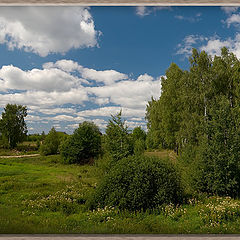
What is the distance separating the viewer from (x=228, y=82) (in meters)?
7.78

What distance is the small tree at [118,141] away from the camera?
16.3 ft

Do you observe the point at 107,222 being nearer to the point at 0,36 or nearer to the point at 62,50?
the point at 62,50

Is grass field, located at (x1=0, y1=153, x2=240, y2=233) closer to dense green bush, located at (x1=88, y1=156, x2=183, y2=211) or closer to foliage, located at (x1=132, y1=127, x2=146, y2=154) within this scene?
dense green bush, located at (x1=88, y1=156, x2=183, y2=211)

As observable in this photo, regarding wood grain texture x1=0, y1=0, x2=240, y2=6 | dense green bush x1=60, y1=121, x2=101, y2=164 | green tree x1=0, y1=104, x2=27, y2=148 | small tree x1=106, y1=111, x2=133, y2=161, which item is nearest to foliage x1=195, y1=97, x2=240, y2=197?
small tree x1=106, y1=111, x2=133, y2=161

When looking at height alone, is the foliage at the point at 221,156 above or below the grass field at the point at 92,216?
above

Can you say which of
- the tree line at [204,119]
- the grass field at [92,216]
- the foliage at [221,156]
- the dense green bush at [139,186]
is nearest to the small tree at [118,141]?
the dense green bush at [139,186]

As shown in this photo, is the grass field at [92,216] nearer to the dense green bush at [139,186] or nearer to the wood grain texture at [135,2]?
the dense green bush at [139,186]

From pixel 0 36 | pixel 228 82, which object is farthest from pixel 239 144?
pixel 0 36

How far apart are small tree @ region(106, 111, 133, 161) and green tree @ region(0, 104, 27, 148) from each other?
1925mm

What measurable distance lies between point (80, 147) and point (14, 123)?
5673 millimetres

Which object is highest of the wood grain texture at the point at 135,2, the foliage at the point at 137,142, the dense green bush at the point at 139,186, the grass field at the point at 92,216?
the wood grain texture at the point at 135,2

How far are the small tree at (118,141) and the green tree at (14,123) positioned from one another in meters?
1.93

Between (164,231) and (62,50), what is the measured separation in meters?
3.84

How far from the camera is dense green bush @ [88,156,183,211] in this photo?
4.01 metres
